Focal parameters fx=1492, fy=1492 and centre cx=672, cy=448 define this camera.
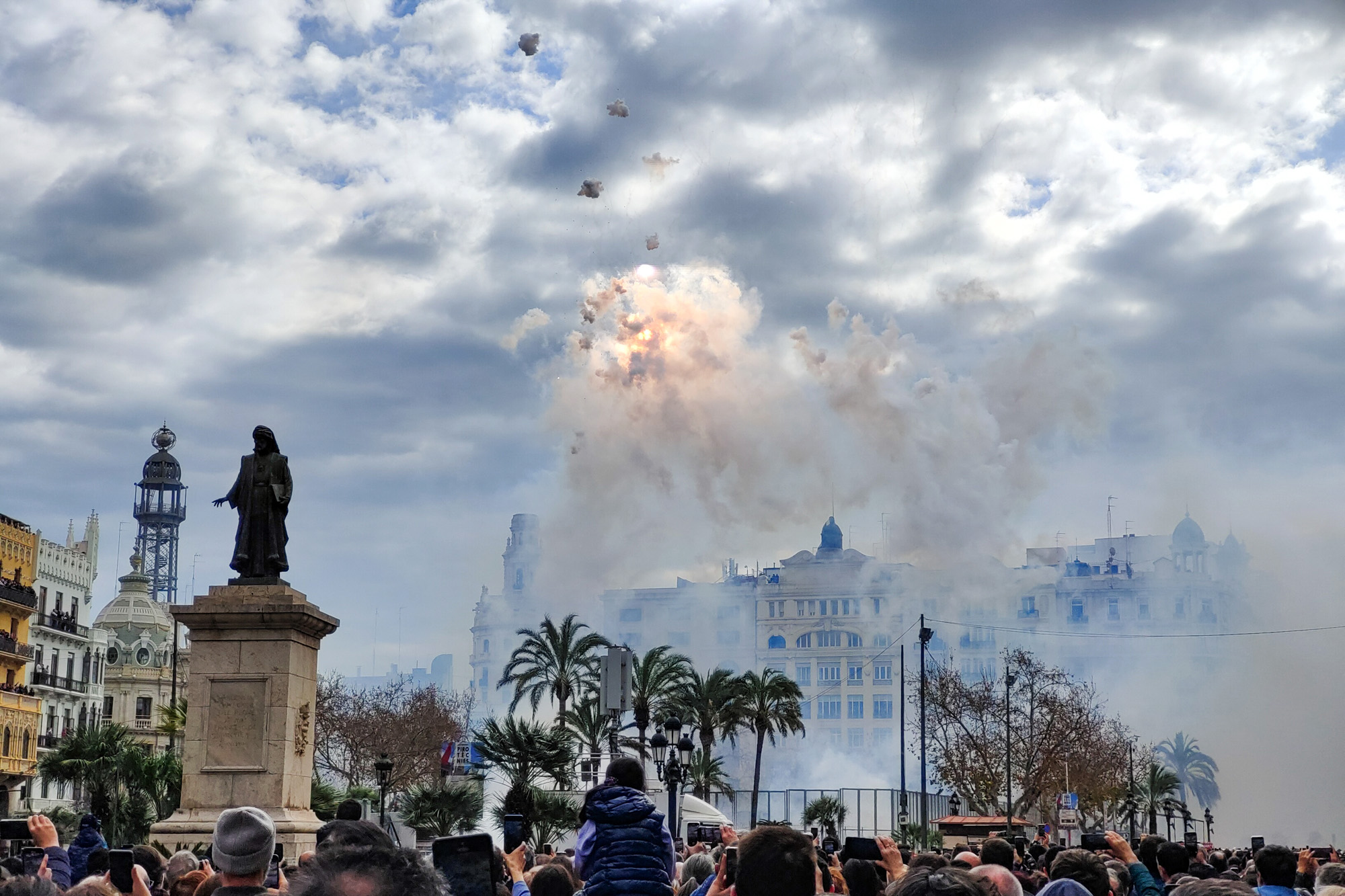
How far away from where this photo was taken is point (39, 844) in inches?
353

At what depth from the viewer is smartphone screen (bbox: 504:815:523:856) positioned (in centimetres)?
807

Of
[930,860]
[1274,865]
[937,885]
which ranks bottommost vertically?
[930,860]

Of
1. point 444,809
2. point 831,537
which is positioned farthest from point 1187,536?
point 444,809

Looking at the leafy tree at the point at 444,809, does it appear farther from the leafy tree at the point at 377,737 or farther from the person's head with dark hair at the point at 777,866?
the person's head with dark hair at the point at 777,866

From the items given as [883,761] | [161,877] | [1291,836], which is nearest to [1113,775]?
[1291,836]

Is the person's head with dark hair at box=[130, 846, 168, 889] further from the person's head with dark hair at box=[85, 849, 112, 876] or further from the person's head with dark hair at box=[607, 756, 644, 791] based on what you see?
the person's head with dark hair at box=[607, 756, 644, 791]

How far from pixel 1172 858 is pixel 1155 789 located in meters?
94.6

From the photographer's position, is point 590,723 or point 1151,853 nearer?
point 1151,853

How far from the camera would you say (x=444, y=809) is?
39.2 m

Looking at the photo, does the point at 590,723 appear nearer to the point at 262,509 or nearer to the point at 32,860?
the point at 262,509

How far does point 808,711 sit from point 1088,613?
1133 inches

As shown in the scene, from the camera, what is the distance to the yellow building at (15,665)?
Result: 60.1 metres

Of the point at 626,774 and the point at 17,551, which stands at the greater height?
the point at 17,551

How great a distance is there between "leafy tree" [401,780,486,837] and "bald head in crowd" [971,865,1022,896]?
33138 mm
